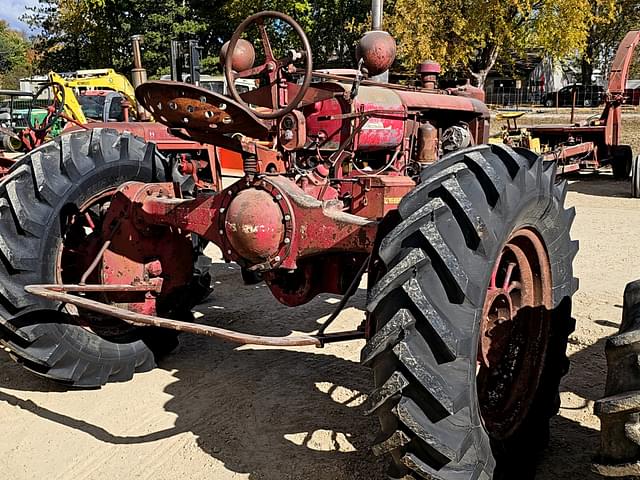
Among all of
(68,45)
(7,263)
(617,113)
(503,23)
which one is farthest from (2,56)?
(7,263)

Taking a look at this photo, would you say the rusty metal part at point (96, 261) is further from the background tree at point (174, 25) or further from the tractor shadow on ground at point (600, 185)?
the background tree at point (174, 25)

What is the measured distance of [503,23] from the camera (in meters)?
23.0

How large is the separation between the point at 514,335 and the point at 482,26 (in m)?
22.0

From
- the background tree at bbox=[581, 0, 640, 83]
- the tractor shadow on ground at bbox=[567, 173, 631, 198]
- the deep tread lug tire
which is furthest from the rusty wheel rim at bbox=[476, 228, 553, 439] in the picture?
the background tree at bbox=[581, 0, 640, 83]

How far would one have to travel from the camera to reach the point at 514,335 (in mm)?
3133

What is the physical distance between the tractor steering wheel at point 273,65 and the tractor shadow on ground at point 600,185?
36.3 feet

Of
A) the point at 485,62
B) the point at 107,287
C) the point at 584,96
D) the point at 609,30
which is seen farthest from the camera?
the point at 609,30

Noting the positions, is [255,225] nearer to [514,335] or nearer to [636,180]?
[514,335]

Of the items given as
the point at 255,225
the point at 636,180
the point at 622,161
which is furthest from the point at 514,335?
the point at 622,161

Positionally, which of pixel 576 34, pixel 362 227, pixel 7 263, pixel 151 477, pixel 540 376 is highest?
pixel 576 34

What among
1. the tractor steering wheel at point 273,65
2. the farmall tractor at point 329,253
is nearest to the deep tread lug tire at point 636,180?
the farmall tractor at point 329,253

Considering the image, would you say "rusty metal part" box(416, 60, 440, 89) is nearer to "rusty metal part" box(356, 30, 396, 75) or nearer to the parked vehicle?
"rusty metal part" box(356, 30, 396, 75)

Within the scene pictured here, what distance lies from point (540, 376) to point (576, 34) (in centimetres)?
2229

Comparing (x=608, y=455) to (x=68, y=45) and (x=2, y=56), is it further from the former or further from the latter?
(x=2, y=56)
